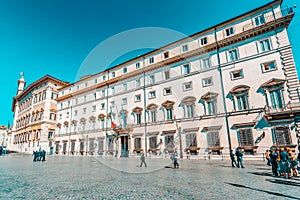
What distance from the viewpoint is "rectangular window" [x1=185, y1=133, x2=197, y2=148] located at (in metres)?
22.5

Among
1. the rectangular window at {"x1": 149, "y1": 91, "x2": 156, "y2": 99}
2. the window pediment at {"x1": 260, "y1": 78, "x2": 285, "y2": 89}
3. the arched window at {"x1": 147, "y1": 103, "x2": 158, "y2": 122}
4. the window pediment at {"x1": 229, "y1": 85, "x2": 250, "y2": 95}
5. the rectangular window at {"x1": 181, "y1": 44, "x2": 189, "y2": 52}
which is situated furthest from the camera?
the rectangular window at {"x1": 149, "y1": 91, "x2": 156, "y2": 99}

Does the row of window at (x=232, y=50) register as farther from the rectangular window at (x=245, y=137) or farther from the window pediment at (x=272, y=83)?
the rectangular window at (x=245, y=137)

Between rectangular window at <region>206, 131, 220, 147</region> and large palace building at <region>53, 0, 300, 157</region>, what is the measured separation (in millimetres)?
116

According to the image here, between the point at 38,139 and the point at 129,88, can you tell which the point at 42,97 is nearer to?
Result: the point at 38,139

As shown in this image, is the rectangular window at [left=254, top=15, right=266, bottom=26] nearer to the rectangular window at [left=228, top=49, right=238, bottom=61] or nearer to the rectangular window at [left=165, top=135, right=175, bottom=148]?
the rectangular window at [left=228, top=49, right=238, bottom=61]

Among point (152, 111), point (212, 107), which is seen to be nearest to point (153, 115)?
point (152, 111)

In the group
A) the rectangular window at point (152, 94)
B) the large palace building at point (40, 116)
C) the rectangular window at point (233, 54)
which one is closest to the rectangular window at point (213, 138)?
the rectangular window at point (233, 54)

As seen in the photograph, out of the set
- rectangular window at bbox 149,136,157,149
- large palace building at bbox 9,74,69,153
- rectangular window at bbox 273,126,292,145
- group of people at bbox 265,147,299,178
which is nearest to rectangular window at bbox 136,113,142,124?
rectangular window at bbox 149,136,157,149

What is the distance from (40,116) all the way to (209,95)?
44581mm

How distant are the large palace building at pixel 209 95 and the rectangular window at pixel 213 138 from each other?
0.12m

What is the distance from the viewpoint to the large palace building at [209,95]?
1859cm

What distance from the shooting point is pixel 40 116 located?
153 feet

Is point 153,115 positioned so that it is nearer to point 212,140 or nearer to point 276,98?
point 212,140

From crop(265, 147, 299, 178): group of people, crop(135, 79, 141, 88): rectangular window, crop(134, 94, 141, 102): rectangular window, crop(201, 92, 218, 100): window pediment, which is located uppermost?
crop(135, 79, 141, 88): rectangular window
